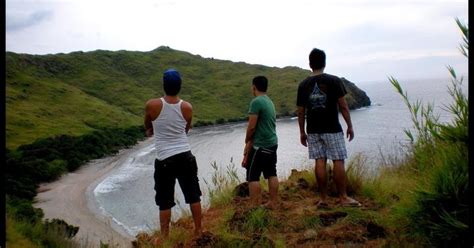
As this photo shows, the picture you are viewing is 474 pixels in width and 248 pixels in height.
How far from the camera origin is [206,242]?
17.3ft

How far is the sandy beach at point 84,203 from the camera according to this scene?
72.1 ft

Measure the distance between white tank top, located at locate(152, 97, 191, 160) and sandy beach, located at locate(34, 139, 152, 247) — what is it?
1203 cm

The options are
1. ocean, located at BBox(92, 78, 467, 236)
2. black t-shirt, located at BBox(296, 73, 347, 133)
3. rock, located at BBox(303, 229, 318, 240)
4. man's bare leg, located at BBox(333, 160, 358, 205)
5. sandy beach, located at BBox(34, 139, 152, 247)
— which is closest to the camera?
rock, located at BBox(303, 229, 318, 240)

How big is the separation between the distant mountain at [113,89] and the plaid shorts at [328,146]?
151ft

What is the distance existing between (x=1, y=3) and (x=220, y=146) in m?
50.4

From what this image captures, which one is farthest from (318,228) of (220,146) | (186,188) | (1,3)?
(220,146)

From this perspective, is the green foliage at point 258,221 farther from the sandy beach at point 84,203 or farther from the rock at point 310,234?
the sandy beach at point 84,203

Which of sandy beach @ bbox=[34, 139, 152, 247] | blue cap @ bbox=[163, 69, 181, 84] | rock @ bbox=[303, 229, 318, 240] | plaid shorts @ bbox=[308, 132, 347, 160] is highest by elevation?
blue cap @ bbox=[163, 69, 181, 84]

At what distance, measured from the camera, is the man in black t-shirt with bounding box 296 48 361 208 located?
20.2 feet

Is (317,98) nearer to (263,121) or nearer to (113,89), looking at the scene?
(263,121)

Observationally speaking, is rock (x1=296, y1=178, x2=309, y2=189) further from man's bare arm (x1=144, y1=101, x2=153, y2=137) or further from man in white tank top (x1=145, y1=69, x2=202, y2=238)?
man's bare arm (x1=144, y1=101, x2=153, y2=137)

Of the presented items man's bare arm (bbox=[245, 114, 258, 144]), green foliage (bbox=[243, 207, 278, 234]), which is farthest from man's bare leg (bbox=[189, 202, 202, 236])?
man's bare arm (bbox=[245, 114, 258, 144])

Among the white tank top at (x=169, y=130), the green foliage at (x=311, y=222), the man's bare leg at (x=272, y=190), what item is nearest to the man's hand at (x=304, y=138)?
the man's bare leg at (x=272, y=190)

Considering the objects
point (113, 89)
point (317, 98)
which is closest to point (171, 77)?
point (317, 98)
